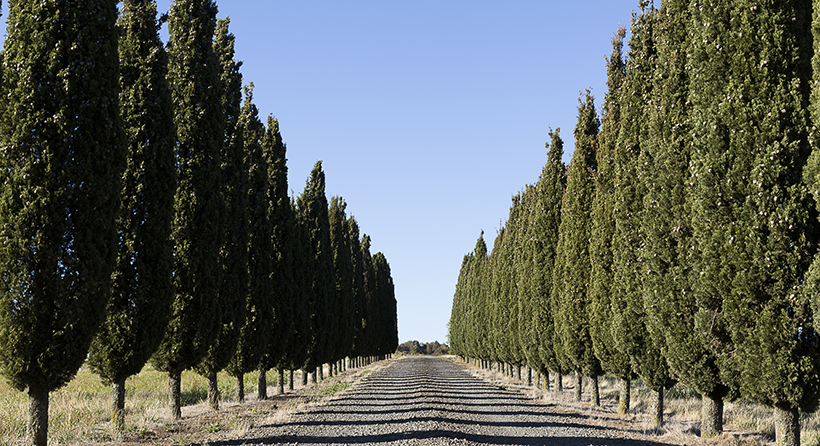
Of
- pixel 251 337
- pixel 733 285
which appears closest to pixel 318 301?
pixel 251 337

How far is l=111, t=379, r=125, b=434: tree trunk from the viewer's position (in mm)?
11508

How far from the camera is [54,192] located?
369 inches

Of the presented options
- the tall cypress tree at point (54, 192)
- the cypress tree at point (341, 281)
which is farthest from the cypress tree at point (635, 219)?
the cypress tree at point (341, 281)

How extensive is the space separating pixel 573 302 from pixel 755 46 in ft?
37.1

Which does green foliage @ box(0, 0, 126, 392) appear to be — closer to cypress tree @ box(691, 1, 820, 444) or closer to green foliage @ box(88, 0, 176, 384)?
green foliage @ box(88, 0, 176, 384)

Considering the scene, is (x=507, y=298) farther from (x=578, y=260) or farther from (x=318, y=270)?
(x=578, y=260)

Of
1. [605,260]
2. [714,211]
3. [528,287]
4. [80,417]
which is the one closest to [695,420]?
[605,260]

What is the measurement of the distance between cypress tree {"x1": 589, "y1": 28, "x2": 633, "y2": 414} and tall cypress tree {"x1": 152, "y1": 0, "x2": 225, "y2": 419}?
10432mm

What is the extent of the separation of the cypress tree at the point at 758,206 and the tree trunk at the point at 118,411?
11004 millimetres

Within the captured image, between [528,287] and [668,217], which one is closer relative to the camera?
[668,217]

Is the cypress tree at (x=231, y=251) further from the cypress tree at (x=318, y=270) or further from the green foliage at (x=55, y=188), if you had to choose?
the cypress tree at (x=318, y=270)

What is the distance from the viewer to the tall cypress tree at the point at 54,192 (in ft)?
30.0

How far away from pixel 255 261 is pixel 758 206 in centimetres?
1568

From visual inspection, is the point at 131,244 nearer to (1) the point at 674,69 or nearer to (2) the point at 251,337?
Result: (2) the point at 251,337
